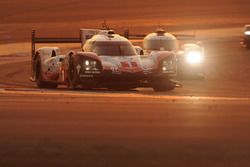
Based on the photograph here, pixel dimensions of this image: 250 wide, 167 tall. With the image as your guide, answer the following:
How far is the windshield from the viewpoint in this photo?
65.5 feet

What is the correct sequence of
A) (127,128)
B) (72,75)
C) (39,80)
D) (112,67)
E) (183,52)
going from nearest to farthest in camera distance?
1. (127,128)
2. (112,67)
3. (72,75)
4. (39,80)
5. (183,52)

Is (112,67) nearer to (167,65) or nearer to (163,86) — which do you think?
(167,65)

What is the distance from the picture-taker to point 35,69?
73.8 feet

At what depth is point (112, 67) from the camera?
1928 centimetres

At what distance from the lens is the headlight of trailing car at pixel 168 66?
64.3 feet

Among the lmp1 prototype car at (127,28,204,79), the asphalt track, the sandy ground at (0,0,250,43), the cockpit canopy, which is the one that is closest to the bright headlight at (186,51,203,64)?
the lmp1 prototype car at (127,28,204,79)

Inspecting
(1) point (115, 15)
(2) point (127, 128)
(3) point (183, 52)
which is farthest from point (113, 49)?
(1) point (115, 15)

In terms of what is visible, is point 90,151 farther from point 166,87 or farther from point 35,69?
point 35,69

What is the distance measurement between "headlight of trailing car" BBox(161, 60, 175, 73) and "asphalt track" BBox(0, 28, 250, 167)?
13.2 feet

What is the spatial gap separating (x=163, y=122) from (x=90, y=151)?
2.60 meters

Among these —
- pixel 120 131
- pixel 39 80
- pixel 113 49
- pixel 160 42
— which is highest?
pixel 160 42

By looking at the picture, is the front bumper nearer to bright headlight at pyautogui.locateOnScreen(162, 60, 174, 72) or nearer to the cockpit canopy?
bright headlight at pyautogui.locateOnScreen(162, 60, 174, 72)

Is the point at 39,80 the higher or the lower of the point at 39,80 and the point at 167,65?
the lower

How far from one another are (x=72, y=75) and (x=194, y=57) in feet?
20.3
